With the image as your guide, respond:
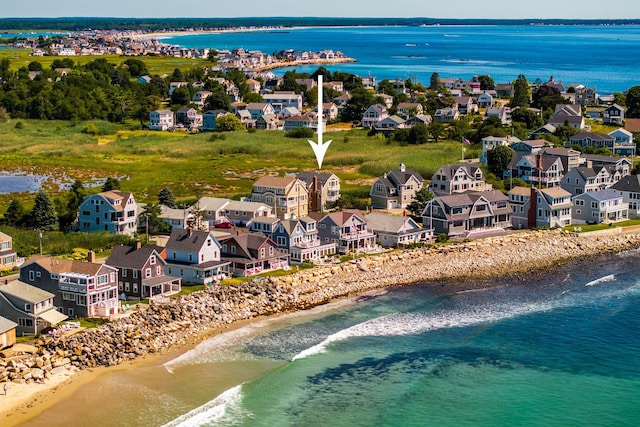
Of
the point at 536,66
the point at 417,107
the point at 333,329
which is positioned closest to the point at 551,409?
the point at 333,329

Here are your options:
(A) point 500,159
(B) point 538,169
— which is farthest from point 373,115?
(B) point 538,169

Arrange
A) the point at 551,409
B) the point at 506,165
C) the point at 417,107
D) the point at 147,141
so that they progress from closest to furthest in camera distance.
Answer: the point at 551,409, the point at 506,165, the point at 147,141, the point at 417,107

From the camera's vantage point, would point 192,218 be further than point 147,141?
No

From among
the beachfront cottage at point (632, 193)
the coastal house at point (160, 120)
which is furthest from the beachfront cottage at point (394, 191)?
the coastal house at point (160, 120)

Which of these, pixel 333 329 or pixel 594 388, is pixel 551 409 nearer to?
pixel 594 388

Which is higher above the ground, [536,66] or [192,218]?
[536,66]

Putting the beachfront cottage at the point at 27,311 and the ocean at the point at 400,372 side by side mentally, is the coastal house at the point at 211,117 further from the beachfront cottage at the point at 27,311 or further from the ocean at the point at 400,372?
the beachfront cottage at the point at 27,311

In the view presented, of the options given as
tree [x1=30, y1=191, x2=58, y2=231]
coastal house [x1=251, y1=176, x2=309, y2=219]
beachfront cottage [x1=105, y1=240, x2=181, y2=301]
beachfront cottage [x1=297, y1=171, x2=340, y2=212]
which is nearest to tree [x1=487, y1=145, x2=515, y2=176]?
beachfront cottage [x1=297, y1=171, x2=340, y2=212]
